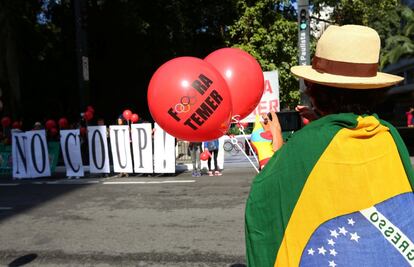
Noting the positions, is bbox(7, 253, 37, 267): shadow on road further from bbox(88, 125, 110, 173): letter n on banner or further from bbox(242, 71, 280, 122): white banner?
bbox(242, 71, 280, 122): white banner

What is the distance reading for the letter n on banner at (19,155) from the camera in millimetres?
11727

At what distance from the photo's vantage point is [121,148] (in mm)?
11492

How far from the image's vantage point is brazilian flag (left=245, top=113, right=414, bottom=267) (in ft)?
4.59

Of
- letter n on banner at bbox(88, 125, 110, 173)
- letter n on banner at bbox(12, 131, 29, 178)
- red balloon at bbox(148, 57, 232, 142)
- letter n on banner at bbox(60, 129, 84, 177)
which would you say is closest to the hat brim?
red balloon at bbox(148, 57, 232, 142)

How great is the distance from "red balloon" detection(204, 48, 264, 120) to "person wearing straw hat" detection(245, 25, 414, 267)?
7.17 feet

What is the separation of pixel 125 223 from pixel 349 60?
538 cm

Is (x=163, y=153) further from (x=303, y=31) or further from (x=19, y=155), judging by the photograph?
(x=303, y=31)

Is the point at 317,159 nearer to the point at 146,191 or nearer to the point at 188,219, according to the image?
the point at 188,219

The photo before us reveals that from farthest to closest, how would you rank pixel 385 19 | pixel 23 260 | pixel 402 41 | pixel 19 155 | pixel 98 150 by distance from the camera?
pixel 402 41
pixel 385 19
pixel 19 155
pixel 98 150
pixel 23 260

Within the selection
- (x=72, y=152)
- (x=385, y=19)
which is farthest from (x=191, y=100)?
(x=385, y=19)

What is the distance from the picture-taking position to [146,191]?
9078 millimetres

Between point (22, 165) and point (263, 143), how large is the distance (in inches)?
393

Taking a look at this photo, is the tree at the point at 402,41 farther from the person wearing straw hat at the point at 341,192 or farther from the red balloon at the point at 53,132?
the person wearing straw hat at the point at 341,192

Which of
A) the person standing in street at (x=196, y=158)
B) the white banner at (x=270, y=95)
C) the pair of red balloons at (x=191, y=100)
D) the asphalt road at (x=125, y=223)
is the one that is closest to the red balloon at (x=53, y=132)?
the asphalt road at (x=125, y=223)
